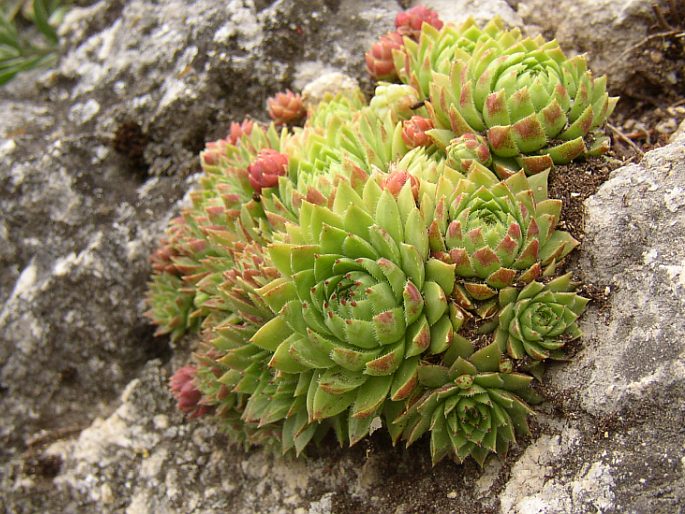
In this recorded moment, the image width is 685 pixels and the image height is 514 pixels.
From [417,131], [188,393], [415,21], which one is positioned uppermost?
[415,21]

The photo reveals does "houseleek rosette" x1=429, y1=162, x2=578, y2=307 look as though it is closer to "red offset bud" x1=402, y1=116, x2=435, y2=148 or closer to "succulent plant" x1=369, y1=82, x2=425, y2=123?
"red offset bud" x1=402, y1=116, x2=435, y2=148

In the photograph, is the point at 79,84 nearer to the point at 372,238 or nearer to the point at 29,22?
the point at 29,22

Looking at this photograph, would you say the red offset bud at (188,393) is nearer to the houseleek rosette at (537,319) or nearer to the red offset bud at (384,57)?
the houseleek rosette at (537,319)

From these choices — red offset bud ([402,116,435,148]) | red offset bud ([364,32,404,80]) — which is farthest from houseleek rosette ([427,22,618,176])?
red offset bud ([364,32,404,80])

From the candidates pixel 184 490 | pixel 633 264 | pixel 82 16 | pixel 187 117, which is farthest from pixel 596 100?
pixel 82 16

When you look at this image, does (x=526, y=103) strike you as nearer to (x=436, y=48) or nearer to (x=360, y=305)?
(x=436, y=48)

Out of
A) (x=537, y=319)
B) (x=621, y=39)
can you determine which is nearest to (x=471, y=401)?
(x=537, y=319)
